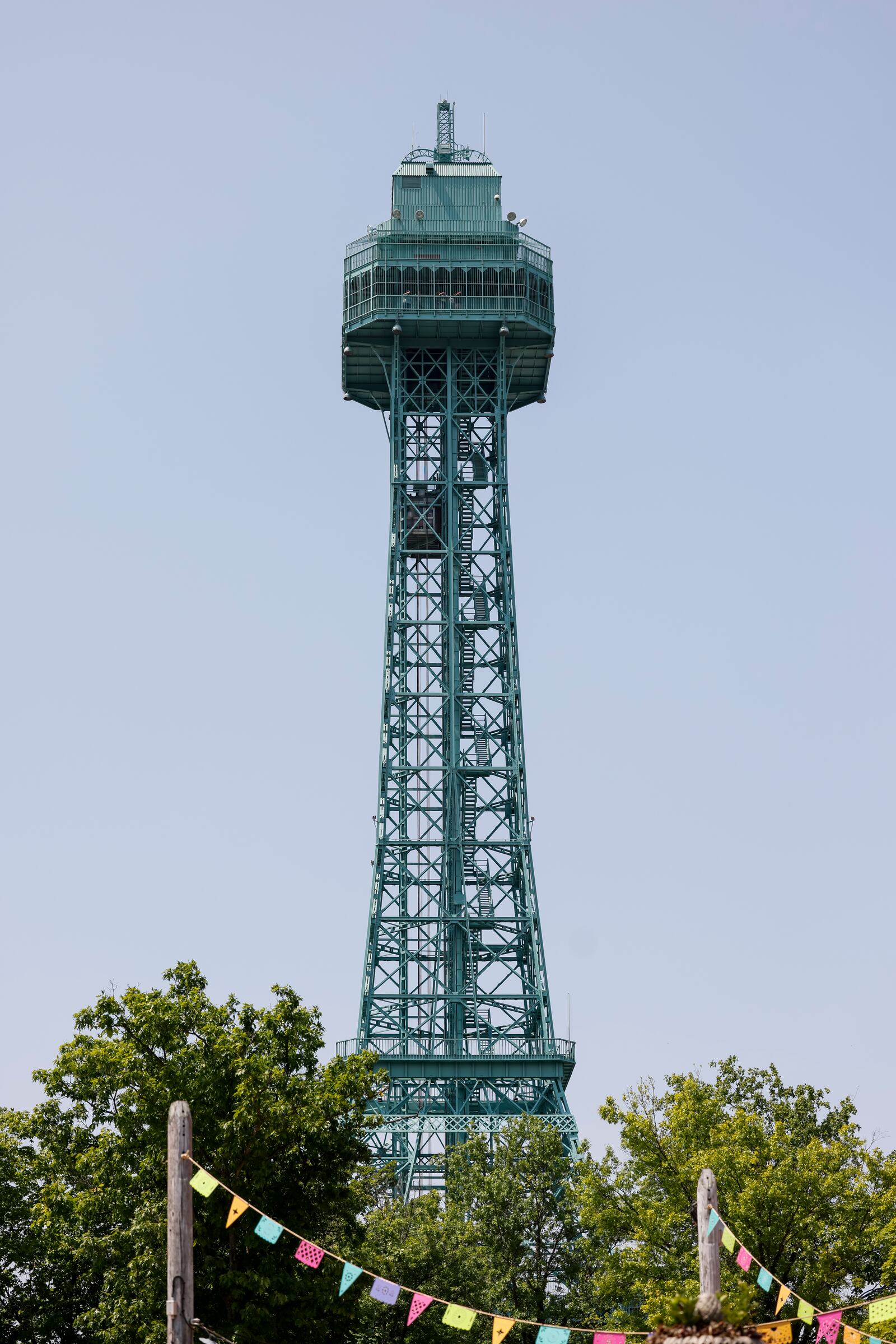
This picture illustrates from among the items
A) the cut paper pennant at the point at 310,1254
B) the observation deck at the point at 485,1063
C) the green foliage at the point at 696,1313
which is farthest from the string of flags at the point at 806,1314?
the observation deck at the point at 485,1063

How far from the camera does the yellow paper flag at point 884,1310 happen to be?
103 ft

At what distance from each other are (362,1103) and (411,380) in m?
57.4

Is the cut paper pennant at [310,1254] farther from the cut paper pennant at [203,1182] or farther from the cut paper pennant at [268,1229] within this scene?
the cut paper pennant at [203,1182]

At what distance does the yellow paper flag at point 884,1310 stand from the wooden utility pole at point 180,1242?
10751mm

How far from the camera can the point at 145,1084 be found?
4047 cm

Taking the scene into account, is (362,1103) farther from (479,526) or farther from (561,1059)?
(479,526)

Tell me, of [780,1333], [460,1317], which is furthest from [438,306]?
[460,1317]

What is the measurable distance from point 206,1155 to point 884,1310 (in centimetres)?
1451

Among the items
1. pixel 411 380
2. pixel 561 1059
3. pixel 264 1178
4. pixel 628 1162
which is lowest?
pixel 264 1178

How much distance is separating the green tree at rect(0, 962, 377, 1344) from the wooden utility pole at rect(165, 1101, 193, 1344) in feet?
32.1

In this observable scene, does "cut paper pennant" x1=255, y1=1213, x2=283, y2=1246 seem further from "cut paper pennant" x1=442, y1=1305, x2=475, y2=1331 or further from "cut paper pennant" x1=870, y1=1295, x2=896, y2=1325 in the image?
"cut paper pennant" x1=870, y1=1295, x2=896, y2=1325

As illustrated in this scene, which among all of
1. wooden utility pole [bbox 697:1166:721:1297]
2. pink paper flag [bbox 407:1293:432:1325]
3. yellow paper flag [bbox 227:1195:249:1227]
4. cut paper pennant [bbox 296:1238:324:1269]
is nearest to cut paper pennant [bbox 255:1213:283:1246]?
yellow paper flag [bbox 227:1195:249:1227]

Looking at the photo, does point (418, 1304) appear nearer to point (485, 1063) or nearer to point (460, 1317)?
point (460, 1317)

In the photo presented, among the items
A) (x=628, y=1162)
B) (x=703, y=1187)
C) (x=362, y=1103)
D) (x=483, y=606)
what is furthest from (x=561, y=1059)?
(x=703, y=1187)
